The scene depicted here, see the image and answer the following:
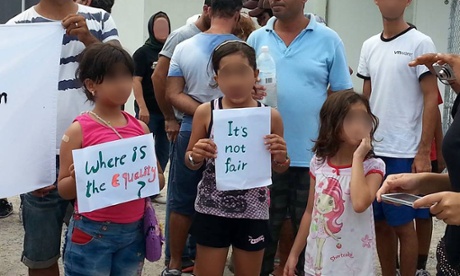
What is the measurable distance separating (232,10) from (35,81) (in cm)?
161

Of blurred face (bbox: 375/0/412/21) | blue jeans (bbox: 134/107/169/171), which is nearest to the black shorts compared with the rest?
blurred face (bbox: 375/0/412/21)

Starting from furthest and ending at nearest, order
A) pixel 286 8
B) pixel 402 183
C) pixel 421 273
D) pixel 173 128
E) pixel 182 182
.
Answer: pixel 173 128 → pixel 421 273 → pixel 182 182 → pixel 286 8 → pixel 402 183

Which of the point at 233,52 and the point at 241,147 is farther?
the point at 233,52

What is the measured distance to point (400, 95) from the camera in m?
4.52

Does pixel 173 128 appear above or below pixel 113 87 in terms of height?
below

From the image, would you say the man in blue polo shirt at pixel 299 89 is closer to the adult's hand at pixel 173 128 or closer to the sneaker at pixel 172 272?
the sneaker at pixel 172 272

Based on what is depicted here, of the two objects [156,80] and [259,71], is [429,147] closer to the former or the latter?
[259,71]

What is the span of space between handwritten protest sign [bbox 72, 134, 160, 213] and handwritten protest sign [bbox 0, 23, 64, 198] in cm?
44

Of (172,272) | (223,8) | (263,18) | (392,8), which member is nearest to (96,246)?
(172,272)

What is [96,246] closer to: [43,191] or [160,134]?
[43,191]

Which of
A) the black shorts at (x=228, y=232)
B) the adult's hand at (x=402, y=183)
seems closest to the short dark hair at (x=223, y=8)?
the black shorts at (x=228, y=232)

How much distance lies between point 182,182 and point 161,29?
299 centimetres

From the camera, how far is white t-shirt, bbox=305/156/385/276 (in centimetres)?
340

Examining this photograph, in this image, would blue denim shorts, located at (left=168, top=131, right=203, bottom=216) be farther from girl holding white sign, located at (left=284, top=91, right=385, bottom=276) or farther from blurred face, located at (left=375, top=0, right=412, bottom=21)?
blurred face, located at (left=375, top=0, right=412, bottom=21)
